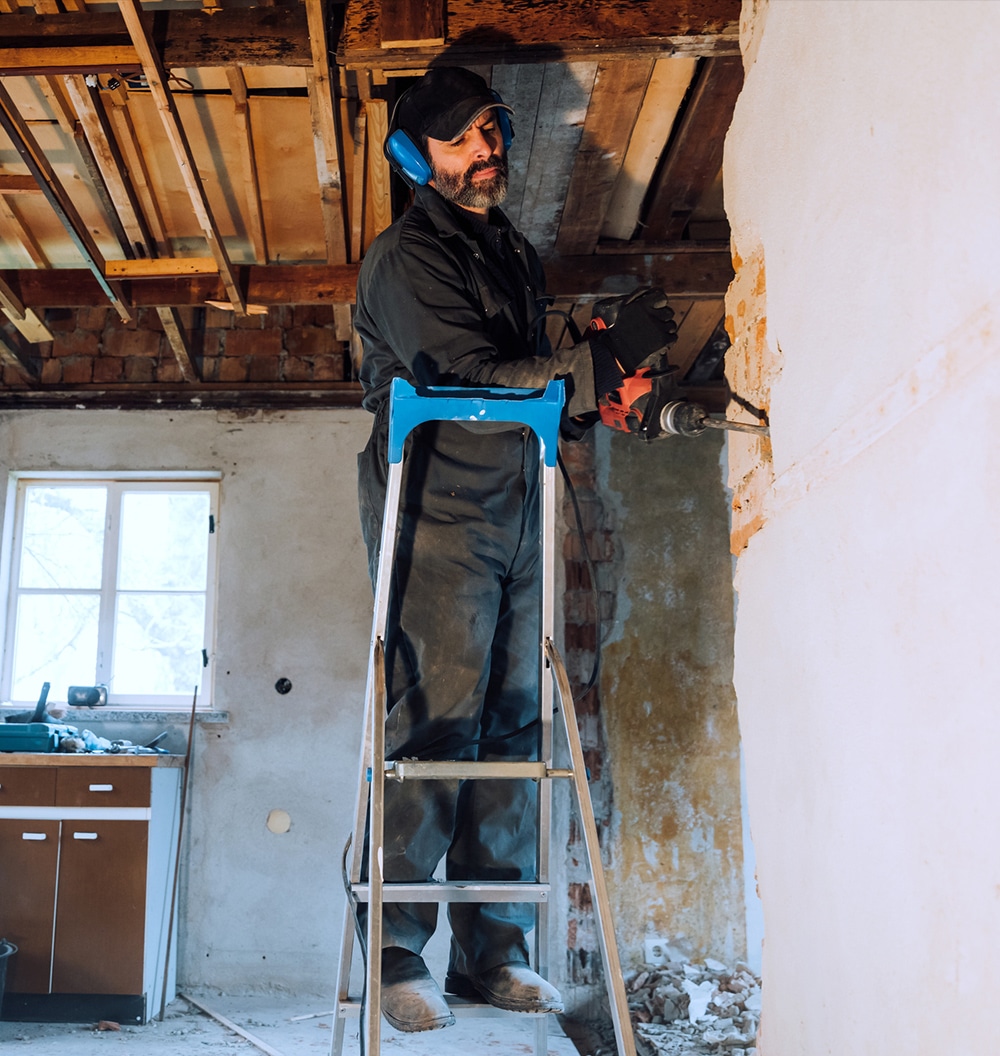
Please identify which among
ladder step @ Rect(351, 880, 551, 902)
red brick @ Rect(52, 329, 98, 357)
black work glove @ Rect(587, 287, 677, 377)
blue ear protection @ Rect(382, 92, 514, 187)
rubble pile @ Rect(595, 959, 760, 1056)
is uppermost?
red brick @ Rect(52, 329, 98, 357)

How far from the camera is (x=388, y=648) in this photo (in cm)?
197

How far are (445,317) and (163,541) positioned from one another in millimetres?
3256

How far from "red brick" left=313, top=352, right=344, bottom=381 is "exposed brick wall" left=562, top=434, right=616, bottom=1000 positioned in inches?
45.4

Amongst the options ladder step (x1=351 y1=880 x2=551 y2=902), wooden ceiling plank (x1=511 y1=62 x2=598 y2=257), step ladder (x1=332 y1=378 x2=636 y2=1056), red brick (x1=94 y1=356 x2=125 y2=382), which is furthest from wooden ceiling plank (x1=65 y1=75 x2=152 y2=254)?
ladder step (x1=351 y1=880 x2=551 y2=902)

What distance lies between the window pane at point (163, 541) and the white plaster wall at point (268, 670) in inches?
6.6

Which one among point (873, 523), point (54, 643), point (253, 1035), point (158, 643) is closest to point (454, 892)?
point (873, 523)

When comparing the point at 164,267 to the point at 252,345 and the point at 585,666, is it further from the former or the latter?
the point at 585,666

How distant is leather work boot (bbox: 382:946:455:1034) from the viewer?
1.65 meters

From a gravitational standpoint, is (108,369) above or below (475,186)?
above

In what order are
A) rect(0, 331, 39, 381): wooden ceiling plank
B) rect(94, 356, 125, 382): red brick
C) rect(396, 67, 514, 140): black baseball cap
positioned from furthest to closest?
rect(94, 356, 125, 382): red brick < rect(0, 331, 39, 381): wooden ceiling plank < rect(396, 67, 514, 140): black baseball cap

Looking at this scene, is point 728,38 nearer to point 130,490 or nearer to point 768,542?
point 768,542

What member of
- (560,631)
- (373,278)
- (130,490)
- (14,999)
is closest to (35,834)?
(14,999)

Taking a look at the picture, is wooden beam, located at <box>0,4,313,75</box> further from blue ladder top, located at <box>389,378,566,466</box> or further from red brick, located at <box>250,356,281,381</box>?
red brick, located at <box>250,356,281,381</box>

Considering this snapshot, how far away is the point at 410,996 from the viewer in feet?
5.53
